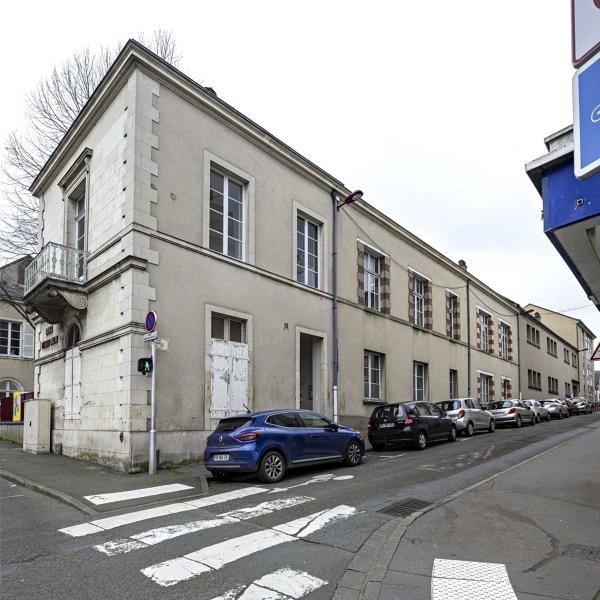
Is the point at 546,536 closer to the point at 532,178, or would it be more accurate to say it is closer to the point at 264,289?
the point at 532,178

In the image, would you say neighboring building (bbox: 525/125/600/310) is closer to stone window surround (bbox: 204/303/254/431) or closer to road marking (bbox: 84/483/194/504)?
road marking (bbox: 84/483/194/504)

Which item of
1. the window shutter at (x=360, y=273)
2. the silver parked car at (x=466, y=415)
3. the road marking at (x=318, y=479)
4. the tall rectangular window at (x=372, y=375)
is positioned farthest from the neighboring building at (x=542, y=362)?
the road marking at (x=318, y=479)

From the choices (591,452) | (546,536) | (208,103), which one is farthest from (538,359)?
(546,536)

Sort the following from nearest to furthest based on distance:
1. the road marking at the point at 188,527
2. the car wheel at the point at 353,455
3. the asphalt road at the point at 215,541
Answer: the asphalt road at the point at 215,541, the road marking at the point at 188,527, the car wheel at the point at 353,455

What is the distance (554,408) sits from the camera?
36.1 m

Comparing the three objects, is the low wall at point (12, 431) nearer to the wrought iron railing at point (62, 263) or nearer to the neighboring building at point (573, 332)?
the wrought iron railing at point (62, 263)

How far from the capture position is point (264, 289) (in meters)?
16.1

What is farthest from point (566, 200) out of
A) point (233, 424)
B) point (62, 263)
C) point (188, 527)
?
point (62, 263)

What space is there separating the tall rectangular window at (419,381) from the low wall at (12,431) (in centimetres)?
1586

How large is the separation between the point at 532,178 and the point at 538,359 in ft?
146

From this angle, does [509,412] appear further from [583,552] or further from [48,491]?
[48,491]

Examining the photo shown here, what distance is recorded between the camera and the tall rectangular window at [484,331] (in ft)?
112

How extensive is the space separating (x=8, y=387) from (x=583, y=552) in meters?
31.5

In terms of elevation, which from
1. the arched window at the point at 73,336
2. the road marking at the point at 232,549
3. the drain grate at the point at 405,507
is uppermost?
the arched window at the point at 73,336
